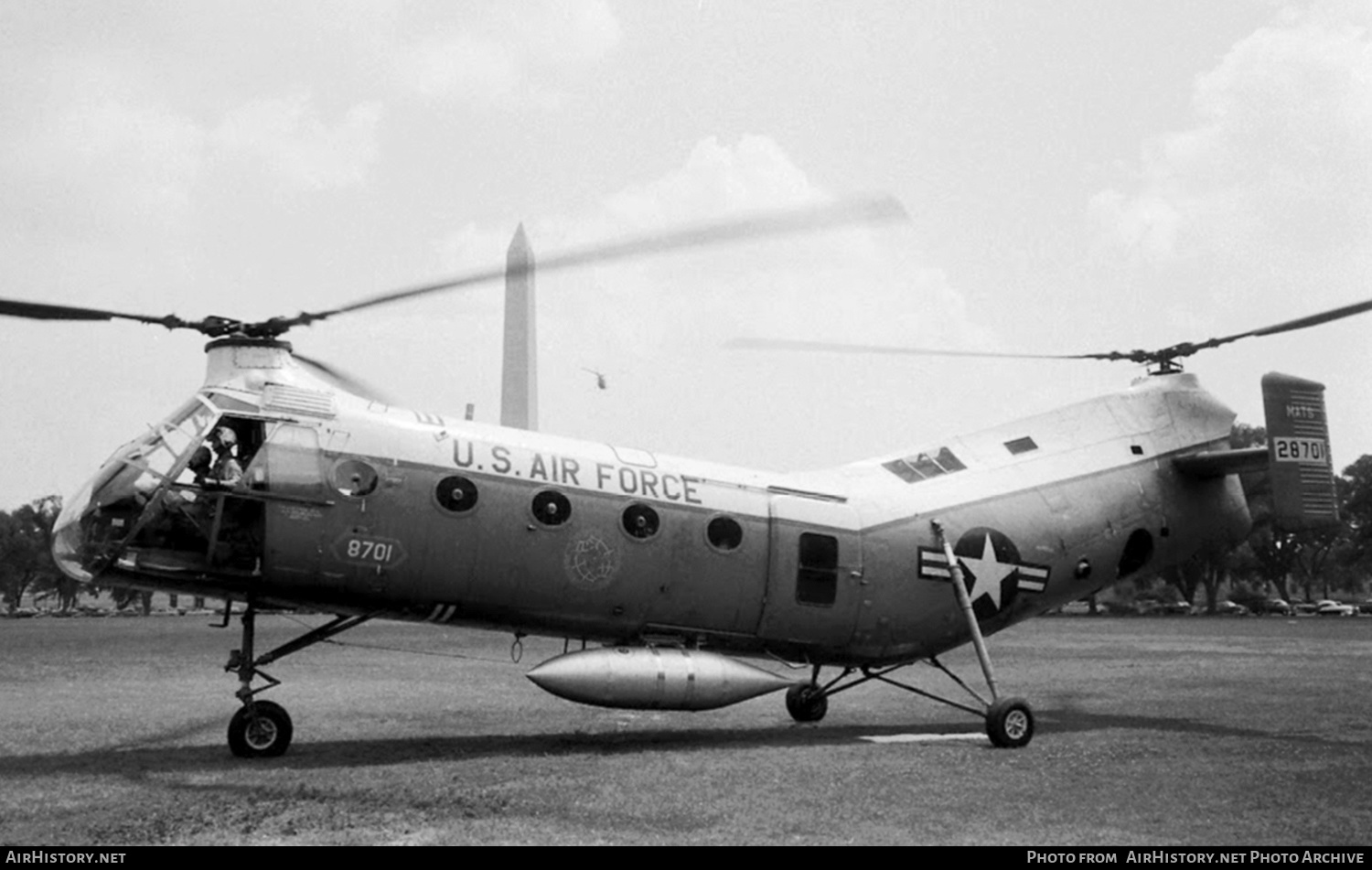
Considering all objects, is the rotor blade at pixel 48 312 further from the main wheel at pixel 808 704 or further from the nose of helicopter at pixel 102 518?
the main wheel at pixel 808 704

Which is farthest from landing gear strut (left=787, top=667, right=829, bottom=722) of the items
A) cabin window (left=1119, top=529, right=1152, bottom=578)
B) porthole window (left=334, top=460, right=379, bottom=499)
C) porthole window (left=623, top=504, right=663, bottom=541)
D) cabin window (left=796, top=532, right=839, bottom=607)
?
porthole window (left=334, top=460, right=379, bottom=499)

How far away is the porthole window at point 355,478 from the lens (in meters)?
13.8

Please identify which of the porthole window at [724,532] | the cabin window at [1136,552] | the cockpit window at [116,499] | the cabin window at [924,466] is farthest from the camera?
the cabin window at [1136,552]

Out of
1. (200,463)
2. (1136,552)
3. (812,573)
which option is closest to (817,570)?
(812,573)

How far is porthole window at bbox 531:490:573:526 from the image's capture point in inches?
583

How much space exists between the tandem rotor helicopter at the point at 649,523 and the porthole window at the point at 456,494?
→ 0.02 m

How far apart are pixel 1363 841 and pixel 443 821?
7000 millimetres

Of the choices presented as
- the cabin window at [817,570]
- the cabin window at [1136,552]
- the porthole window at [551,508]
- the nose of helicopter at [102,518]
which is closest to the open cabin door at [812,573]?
the cabin window at [817,570]

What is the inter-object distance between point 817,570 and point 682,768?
4.42 metres

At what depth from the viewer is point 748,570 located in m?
16.1

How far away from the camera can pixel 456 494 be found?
47.1ft
